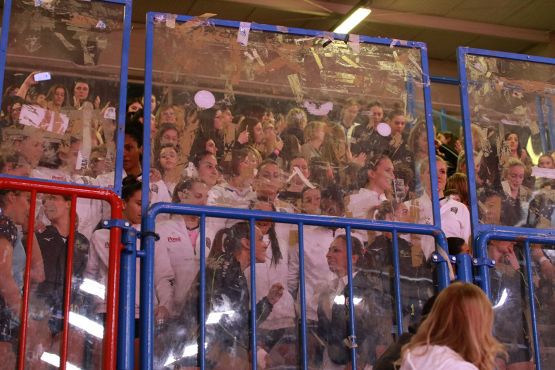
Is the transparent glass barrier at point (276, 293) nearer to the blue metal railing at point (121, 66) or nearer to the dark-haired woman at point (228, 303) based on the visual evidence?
the dark-haired woman at point (228, 303)

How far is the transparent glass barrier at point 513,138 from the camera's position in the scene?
4.35 meters

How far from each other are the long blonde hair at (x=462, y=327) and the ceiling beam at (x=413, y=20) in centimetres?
811

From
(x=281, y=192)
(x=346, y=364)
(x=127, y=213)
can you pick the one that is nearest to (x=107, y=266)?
(x=127, y=213)

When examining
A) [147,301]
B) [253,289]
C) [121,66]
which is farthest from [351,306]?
[121,66]

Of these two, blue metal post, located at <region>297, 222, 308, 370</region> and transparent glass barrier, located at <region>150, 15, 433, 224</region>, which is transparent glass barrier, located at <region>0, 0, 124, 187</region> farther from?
blue metal post, located at <region>297, 222, 308, 370</region>

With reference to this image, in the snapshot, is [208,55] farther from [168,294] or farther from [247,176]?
[168,294]

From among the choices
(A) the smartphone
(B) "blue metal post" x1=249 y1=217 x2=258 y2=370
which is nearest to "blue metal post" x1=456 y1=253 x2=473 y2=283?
(B) "blue metal post" x1=249 y1=217 x2=258 y2=370

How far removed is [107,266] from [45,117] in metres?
0.80

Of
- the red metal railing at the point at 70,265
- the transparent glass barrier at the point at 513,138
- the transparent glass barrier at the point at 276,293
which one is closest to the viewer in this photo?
the red metal railing at the point at 70,265

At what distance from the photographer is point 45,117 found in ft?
12.1

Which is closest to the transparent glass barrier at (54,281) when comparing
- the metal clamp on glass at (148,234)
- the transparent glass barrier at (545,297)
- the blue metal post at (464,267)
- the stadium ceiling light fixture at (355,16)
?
the metal clamp on glass at (148,234)

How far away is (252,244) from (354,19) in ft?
23.1

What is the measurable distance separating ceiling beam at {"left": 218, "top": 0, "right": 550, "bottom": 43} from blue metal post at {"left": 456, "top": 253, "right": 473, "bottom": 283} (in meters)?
6.92

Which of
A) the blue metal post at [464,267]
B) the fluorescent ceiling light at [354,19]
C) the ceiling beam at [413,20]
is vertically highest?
the ceiling beam at [413,20]
